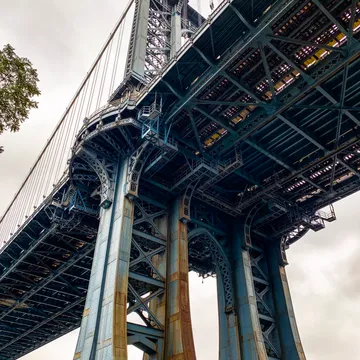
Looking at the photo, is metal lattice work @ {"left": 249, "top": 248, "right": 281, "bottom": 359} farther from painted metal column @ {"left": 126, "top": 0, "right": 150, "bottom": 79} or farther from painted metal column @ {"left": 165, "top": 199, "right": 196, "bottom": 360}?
painted metal column @ {"left": 126, "top": 0, "right": 150, "bottom": 79}

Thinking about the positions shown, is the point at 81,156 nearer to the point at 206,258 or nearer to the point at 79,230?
the point at 79,230

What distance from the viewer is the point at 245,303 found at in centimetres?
2898

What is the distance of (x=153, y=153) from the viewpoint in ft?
91.2

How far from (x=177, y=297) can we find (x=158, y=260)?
3669 millimetres

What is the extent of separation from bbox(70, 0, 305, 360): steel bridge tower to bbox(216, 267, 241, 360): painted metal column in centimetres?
7

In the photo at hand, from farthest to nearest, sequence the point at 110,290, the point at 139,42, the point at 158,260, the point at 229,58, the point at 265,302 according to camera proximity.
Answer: the point at 139,42, the point at 265,302, the point at 158,260, the point at 110,290, the point at 229,58

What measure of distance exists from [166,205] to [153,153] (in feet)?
14.5

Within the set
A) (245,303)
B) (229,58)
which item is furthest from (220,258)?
(229,58)

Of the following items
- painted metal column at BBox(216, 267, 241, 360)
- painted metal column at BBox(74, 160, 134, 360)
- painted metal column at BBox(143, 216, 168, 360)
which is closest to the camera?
painted metal column at BBox(74, 160, 134, 360)

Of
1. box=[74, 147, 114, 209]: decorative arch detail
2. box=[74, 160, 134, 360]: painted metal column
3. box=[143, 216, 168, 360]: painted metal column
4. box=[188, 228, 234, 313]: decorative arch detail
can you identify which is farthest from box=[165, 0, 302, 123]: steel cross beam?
box=[188, 228, 234, 313]: decorative arch detail

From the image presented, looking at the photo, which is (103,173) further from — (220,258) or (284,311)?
(284,311)

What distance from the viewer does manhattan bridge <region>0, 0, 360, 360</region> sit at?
20.8 m

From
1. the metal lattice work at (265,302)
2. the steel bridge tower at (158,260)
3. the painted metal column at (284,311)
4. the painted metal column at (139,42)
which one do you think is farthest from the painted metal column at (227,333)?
the painted metal column at (139,42)

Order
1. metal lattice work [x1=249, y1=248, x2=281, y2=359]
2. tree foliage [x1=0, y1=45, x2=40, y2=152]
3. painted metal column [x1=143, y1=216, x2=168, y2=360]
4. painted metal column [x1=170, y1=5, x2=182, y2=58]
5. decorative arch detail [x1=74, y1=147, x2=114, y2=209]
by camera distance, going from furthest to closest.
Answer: painted metal column [x1=170, y1=5, x2=182, y2=58] < metal lattice work [x1=249, y1=248, x2=281, y2=359] < decorative arch detail [x1=74, y1=147, x2=114, y2=209] < painted metal column [x1=143, y1=216, x2=168, y2=360] < tree foliage [x1=0, y1=45, x2=40, y2=152]
